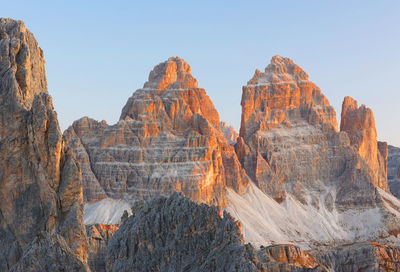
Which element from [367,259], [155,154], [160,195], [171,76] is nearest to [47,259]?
[160,195]

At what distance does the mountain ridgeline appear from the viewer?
30281 mm

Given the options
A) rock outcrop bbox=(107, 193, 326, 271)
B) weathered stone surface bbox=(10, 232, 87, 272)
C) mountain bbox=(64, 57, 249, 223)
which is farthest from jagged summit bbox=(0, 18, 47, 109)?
mountain bbox=(64, 57, 249, 223)

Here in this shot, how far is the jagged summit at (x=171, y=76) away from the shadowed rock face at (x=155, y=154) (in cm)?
274

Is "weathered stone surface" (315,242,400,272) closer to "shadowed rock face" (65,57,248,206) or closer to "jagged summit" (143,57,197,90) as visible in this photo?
"shadowed rock face" (65,57,248,206)

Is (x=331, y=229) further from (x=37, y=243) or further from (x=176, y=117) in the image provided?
(x=37, y=243)

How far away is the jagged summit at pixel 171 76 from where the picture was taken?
188 m

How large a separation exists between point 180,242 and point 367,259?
4087 centimetres

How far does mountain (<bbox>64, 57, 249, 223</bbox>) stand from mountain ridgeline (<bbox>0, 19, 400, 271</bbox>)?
349 millimetres

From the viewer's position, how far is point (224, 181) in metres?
175

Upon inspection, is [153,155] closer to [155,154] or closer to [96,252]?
[155,154]

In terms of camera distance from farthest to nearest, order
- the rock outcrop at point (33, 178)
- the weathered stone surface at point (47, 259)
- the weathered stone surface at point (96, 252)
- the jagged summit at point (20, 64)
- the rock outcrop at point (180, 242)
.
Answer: the weathered stone surface at point (96, 252) → the jagged summit at point (20, 64) → the rock outcrop at point (33, 178) → the rock outcrop at point (180, 242) → the weathered stone surface at point (47, 259)

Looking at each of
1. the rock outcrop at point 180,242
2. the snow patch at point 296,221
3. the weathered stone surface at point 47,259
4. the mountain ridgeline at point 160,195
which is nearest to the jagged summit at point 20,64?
the mountain ridgeline at point 160,195

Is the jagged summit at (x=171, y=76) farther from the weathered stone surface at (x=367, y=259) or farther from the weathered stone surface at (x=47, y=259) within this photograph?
the weathered stone surface at (x=47, y=259)

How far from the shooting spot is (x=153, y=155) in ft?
537
